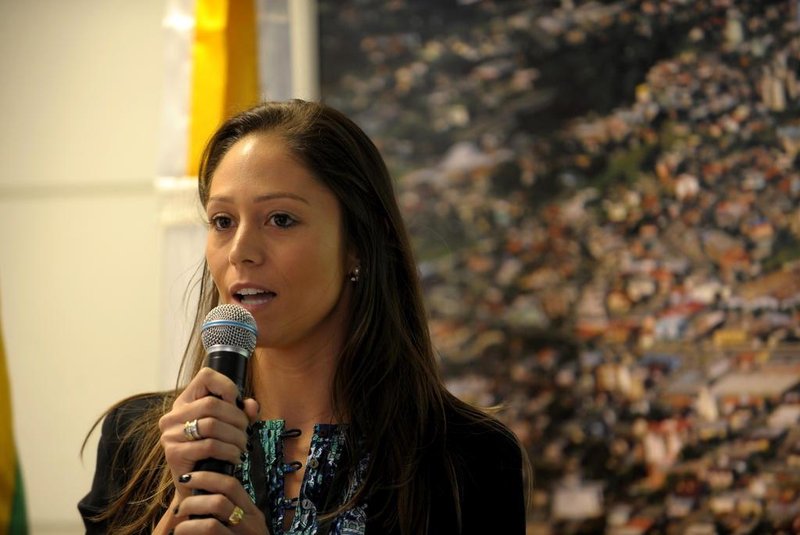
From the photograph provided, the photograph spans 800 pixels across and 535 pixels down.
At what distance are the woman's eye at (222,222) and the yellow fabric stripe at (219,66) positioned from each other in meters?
1.46

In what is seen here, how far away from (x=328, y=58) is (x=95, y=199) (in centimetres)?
108

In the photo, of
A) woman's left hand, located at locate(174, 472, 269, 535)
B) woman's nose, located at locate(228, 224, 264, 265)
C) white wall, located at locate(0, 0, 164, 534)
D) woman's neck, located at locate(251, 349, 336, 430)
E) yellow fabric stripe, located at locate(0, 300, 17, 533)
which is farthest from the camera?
white wall, located at locate(0, 0, 164, 534)

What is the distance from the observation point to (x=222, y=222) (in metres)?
1.60

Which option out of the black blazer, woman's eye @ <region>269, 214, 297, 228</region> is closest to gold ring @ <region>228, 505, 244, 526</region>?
the black blazer

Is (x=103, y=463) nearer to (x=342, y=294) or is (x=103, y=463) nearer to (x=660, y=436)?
(x=342, y=294)

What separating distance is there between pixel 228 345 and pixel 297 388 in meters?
0.41

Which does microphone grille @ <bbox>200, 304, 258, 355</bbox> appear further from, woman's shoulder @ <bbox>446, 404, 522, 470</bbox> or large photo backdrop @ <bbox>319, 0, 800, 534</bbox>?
large photo backdrop @ <bbox>319, 0, 800, 534</bbox>

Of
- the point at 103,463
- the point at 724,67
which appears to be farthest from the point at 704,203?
the point at 103,463

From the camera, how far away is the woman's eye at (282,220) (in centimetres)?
157

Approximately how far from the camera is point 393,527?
1530mm

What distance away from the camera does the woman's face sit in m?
1.52

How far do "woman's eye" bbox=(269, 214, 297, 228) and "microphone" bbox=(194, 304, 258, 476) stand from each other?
26cm

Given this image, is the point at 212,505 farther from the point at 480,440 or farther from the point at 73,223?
the point at 73,223

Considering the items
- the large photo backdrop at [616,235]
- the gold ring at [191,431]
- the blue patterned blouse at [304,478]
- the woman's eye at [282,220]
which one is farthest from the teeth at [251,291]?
the large photo backdrop at [616,235]
